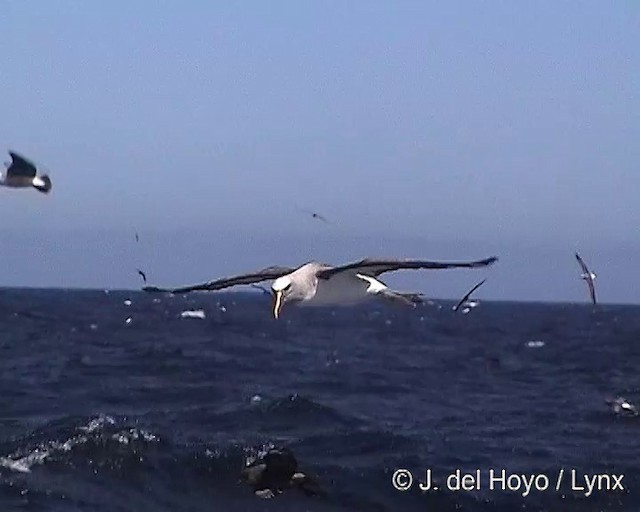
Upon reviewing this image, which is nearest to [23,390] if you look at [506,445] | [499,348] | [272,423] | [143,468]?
[272,423]

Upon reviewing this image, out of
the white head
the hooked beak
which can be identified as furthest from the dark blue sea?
the hooked beak

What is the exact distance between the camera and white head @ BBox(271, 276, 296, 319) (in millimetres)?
10058

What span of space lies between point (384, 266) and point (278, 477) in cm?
1239

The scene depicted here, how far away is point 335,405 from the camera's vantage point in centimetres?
3403

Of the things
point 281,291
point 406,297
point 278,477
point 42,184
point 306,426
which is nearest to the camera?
point 281,291

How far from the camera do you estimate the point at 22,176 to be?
13.8 m

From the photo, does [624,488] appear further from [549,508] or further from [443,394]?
[443,394]

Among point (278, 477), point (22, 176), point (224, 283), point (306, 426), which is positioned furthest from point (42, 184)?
point (306, 426)

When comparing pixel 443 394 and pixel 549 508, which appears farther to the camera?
pixel 443 394

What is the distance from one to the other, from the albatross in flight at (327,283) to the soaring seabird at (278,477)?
11.3m

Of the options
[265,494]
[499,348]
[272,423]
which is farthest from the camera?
[499,348]

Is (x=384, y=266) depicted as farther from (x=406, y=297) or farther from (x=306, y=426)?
(x=306, y=426)

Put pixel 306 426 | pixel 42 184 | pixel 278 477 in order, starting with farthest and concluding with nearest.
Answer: pixel 306 426, pixel 278 477, pixel 42 184

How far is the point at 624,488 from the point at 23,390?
17979 millimetres
